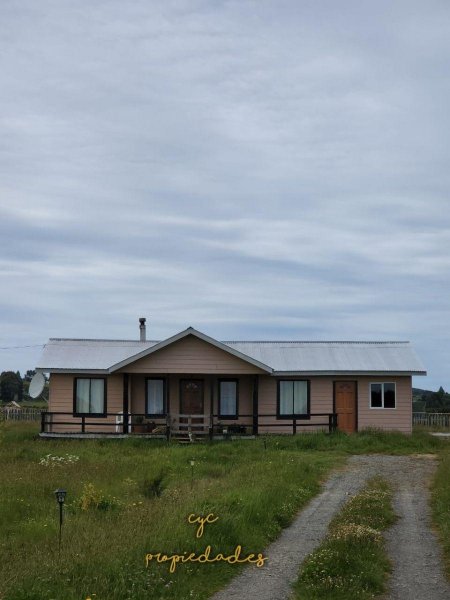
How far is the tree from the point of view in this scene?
A: 83.3 m

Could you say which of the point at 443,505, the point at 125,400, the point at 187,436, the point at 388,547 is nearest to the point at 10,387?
the point at 125,400

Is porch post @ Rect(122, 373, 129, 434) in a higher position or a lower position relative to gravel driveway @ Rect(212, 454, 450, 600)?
higher

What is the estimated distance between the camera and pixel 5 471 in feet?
65.7

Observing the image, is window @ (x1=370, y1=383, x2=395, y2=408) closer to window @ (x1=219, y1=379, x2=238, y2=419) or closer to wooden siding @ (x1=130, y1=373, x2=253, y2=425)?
wooden siding @ (x1=130, y1=373, x2=253, y2=425)

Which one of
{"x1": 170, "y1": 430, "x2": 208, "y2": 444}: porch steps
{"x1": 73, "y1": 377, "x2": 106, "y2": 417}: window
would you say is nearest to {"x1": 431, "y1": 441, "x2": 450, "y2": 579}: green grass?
{"x1": 170, "y1": 430, "x2": 208, "y2": 444}: porch steps

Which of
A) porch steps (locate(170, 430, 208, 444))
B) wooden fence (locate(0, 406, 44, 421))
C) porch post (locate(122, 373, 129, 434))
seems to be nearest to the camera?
porch steps (locate(170, 430, 208, 444))

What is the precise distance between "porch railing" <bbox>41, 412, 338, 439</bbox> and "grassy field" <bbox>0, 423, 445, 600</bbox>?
178 cm

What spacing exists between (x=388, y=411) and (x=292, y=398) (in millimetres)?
3828

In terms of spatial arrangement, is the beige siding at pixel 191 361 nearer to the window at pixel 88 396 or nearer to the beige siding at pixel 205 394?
the beige siding at pixel 205 394

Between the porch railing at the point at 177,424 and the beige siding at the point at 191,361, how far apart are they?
5.68 ft

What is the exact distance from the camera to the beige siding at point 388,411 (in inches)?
1233

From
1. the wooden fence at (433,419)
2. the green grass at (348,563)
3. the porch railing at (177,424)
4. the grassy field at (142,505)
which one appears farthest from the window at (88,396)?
the green grass at (348,563)

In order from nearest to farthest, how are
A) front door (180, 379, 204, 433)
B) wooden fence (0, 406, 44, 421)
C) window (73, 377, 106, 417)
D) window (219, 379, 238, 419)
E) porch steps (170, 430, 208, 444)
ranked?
porch steps (170, 430, 208, 444), window (73, 377, 106, 417), front door (180, 379, 204, 433), window (219, 379, 238, 419), wooden fence (0, 406, 44, 421)

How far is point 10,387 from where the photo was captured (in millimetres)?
84312
